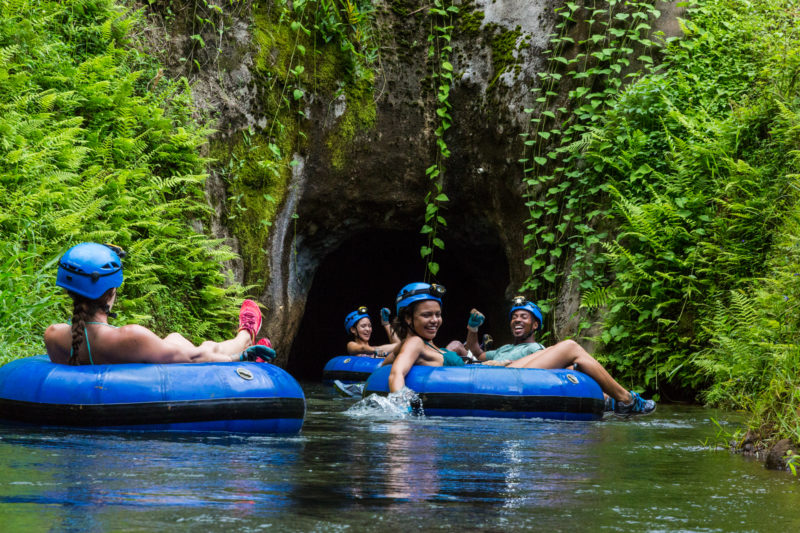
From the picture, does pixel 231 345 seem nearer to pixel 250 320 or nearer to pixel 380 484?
pixel 250 320

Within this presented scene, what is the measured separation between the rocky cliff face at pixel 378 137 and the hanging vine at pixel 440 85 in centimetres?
12

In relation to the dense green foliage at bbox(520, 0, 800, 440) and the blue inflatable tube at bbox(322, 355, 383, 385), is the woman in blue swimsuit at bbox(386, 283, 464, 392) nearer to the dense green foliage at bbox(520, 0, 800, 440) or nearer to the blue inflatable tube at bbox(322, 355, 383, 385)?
the dense green foliage at bbox(520, 0, 800, 440)

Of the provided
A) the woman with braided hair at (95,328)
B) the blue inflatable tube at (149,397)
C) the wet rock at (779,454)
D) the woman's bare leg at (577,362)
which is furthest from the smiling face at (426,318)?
the wet rock at (779,454)

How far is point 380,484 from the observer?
10.6ft

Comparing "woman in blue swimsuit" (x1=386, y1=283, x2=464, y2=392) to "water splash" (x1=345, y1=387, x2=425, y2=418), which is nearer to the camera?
"water splash" (x1=345, y1=387, x2=425, y2=418)

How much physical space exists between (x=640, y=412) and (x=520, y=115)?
5933 millimetres

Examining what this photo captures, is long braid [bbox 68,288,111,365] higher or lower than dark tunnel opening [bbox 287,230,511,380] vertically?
lower

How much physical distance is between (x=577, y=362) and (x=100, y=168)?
5.85 m

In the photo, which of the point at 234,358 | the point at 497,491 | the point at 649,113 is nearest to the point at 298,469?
the point at 497,491

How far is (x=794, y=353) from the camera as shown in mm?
4625

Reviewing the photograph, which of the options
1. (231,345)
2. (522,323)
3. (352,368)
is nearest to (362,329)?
(352,368)

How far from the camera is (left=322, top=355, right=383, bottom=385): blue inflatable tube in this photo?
11.5 metres

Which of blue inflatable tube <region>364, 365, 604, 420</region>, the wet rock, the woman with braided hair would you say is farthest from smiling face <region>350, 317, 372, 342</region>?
the wet rock

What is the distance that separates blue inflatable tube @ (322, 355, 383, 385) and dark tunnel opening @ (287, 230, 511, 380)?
3.69 meters
